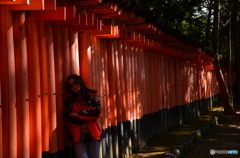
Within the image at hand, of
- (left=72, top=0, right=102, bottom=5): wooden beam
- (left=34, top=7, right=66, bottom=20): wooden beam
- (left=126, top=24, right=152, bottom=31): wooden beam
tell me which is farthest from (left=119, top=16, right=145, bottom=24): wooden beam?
(left=34, top=7, right=66, bottom=20): wooden beam

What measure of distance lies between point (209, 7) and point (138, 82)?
69.6ft

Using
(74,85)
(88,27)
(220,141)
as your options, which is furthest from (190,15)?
(74,85)

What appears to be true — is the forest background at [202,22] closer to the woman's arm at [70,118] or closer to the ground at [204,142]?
the woman's arm at [70,118]

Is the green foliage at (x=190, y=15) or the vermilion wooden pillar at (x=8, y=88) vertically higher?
the green foliage at (x=190, y=15)

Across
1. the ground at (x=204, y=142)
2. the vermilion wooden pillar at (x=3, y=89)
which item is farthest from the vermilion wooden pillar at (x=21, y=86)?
the ground at (x=204, y=142)

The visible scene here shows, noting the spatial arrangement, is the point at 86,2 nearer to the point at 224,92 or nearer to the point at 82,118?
the point at 82,118

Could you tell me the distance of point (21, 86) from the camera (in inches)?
199

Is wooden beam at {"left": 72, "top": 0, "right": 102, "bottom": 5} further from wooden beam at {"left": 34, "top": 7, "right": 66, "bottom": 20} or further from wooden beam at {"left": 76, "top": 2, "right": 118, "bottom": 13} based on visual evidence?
wooden beam at {"left": 34, "top": 7, "right": 66, "bottom": 20}

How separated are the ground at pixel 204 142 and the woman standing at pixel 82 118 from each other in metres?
3.77

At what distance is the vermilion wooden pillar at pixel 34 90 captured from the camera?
5.37 m

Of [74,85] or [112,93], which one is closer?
[74,85]

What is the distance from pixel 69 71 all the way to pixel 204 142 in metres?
6.93

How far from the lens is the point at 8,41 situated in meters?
4.78

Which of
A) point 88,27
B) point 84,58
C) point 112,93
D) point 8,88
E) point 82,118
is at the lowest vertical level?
point 82,118
